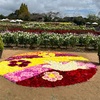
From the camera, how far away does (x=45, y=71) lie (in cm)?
997

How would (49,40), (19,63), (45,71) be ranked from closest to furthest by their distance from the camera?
(45,71) < (19,63) < (49,40)

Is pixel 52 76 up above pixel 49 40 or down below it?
below

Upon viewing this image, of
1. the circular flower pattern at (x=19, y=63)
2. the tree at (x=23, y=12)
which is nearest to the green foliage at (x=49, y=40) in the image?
the circular flower pattern at (x=19, y=63)

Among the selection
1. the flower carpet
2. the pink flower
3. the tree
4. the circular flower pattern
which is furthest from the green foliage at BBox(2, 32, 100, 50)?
the tree

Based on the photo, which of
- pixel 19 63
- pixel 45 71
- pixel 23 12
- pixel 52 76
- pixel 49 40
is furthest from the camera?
pixel 23 12

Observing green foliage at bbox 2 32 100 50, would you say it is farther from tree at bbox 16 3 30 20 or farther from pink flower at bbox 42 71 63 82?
tree at bbox 16 3 30 20

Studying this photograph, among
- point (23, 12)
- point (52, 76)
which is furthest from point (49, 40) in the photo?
point (23, 12)

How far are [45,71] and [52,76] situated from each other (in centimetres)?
65

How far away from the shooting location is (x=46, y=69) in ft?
33.6

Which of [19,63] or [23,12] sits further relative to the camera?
[23,12]

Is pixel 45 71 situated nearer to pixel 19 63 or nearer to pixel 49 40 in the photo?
pixel 19 63

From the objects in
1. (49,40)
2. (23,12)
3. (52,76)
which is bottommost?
(23,12)

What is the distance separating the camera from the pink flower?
29.6ft

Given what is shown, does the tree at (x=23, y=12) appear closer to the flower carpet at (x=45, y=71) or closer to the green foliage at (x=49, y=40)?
→ the green foliage at (x=49, y=40)
